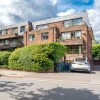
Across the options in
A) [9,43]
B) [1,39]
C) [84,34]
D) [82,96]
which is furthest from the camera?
[1,39]

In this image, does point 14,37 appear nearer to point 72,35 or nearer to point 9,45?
point 9,45

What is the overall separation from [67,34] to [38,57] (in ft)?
51.5

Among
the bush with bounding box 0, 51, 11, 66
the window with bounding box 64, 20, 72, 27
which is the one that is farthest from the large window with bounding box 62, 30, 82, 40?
the bush with bounding box 0, 51, 11, 66

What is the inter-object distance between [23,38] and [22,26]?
5624 mm

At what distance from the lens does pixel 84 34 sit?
94.3ft

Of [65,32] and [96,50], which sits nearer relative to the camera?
[65,32]

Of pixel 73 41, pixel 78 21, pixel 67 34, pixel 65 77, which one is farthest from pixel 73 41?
pixel 65 77

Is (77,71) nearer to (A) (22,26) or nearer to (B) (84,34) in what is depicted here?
(B) (84,34)

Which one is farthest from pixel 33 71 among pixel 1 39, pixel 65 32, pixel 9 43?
pixel 1 39

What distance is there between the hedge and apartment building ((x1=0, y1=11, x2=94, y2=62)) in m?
11.5

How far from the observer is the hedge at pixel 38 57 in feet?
54.4

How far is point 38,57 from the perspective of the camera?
54.8 feet

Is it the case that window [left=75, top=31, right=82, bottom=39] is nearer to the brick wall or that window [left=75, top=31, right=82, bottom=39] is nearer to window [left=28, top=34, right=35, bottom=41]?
the brick wall

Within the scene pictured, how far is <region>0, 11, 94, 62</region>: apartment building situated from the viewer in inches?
1138
